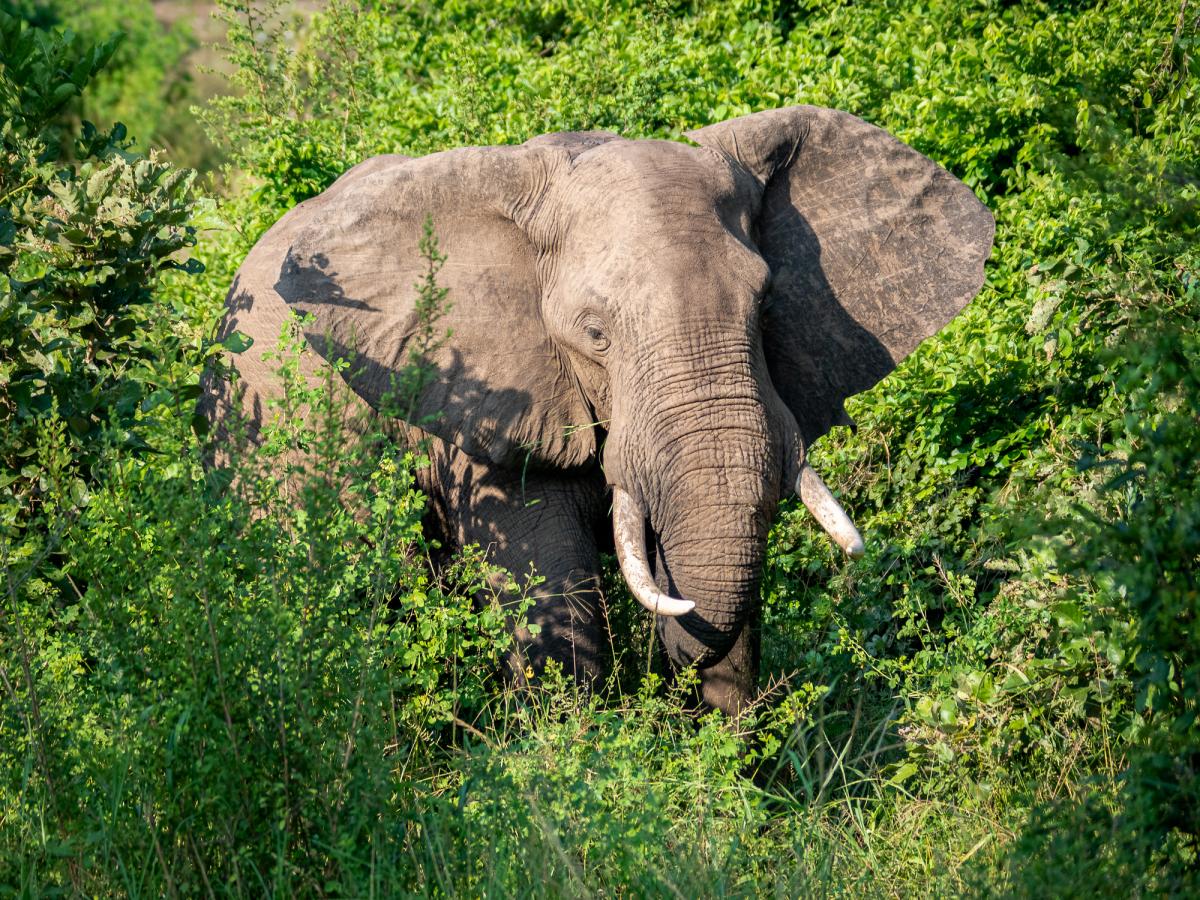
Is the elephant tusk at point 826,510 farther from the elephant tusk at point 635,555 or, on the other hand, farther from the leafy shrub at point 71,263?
the leafy shrub at point 71,263

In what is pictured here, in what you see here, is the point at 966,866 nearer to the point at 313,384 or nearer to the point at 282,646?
the point at 282,646

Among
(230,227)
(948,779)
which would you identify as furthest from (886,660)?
(230,227)

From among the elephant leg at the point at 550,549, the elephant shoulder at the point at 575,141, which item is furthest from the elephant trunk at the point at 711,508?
the elephant shoulder at the point at 575,141

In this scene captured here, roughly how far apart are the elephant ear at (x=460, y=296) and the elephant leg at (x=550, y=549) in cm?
18

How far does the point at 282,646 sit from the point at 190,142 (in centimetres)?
1428

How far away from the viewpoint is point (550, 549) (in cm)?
555

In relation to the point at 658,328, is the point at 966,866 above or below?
below

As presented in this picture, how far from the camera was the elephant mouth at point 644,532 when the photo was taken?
4852 mm

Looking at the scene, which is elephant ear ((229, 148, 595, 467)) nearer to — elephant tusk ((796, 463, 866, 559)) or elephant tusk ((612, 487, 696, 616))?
elephant tusk ((612, 487, 696, 616))

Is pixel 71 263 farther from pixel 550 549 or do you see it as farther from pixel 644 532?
pixel 644 532

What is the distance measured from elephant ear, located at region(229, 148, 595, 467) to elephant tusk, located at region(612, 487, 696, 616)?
15.5 inches

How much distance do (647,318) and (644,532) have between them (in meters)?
0.75

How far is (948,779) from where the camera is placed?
17.0 ft

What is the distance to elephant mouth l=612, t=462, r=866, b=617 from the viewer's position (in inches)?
191
